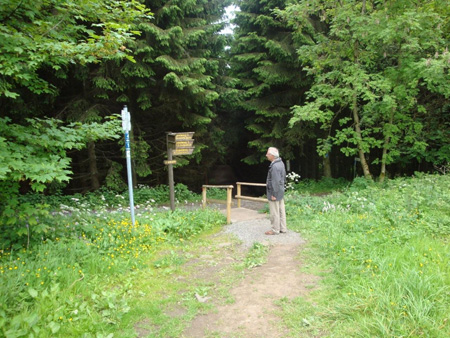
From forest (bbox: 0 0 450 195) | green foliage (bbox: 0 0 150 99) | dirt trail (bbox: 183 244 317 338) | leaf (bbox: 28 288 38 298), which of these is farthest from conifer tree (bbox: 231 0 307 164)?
leaf (bbox: 28 288 38 298)

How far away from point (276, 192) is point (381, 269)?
8.97 feet

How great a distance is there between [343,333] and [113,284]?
2982mm

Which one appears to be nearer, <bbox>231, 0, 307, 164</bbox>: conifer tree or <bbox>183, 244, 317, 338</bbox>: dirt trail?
<bbox>183, 244, 317, 338</bbox>: dirt trail

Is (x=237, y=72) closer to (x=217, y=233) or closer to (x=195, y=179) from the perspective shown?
(x=195, y=179)

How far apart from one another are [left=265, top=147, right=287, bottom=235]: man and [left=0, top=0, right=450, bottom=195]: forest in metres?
3.22

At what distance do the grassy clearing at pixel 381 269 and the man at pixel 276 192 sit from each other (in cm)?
53

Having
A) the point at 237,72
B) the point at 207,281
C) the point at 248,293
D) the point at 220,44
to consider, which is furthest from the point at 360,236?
the point at 237,72

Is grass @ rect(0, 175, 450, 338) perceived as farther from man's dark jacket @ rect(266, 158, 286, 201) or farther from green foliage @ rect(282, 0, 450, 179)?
green foliage @ rect(282, 0, 450, 179)

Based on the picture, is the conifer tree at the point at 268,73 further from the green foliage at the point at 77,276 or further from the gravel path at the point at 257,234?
the green foliage at the point at 77,276

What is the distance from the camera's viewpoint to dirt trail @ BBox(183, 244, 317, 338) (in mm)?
3230

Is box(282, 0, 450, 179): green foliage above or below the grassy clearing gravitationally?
above

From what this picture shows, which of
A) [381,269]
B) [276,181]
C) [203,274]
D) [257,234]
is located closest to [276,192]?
[276,181]

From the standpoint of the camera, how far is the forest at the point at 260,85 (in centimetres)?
900

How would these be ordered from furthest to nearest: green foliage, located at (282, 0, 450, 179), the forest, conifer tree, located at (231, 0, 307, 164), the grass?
conifer tree, located at (231, 0, 307, 164), the forest, green foliage, located at (282, 0, 450, 179), the grass
